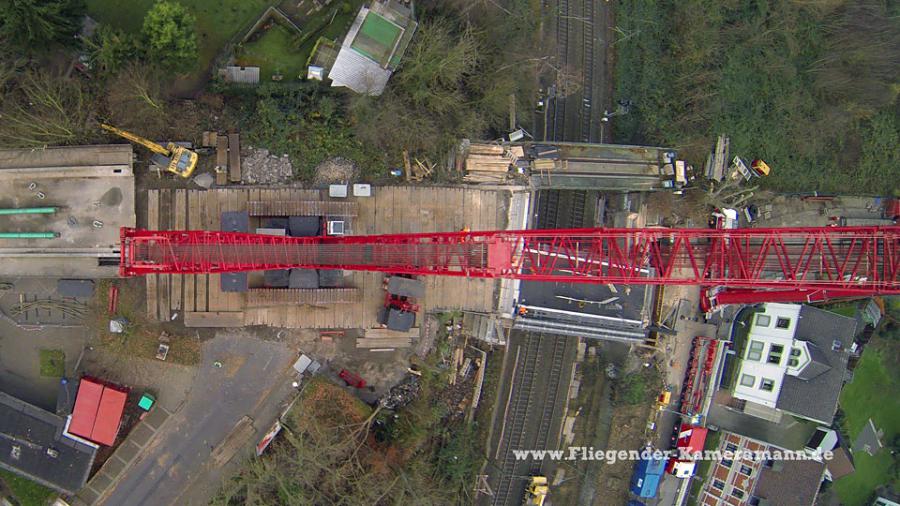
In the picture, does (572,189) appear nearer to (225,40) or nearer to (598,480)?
(598,480)

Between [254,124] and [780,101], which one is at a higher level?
[780,101]

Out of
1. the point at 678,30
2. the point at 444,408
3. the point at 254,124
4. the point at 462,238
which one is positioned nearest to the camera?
the point at 462,238

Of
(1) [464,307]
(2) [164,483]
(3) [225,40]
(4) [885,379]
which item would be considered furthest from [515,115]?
(4) [885,379]

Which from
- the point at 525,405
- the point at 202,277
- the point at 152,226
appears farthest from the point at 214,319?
the point at 525,405

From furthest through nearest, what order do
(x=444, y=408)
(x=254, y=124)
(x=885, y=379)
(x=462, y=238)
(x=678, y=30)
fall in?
(x=885, y=379) → (x=678, y=30) → (x=444, y=408) → (x=254, y=124) → (x=462, y=238)

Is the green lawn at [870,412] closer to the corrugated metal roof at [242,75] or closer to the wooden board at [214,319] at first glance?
the wooden board at [214,319]

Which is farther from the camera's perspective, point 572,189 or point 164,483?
point 572,189

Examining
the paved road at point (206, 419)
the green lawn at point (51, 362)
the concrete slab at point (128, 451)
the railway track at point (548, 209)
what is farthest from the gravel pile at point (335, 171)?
the concrete slab at point (128, 451)
